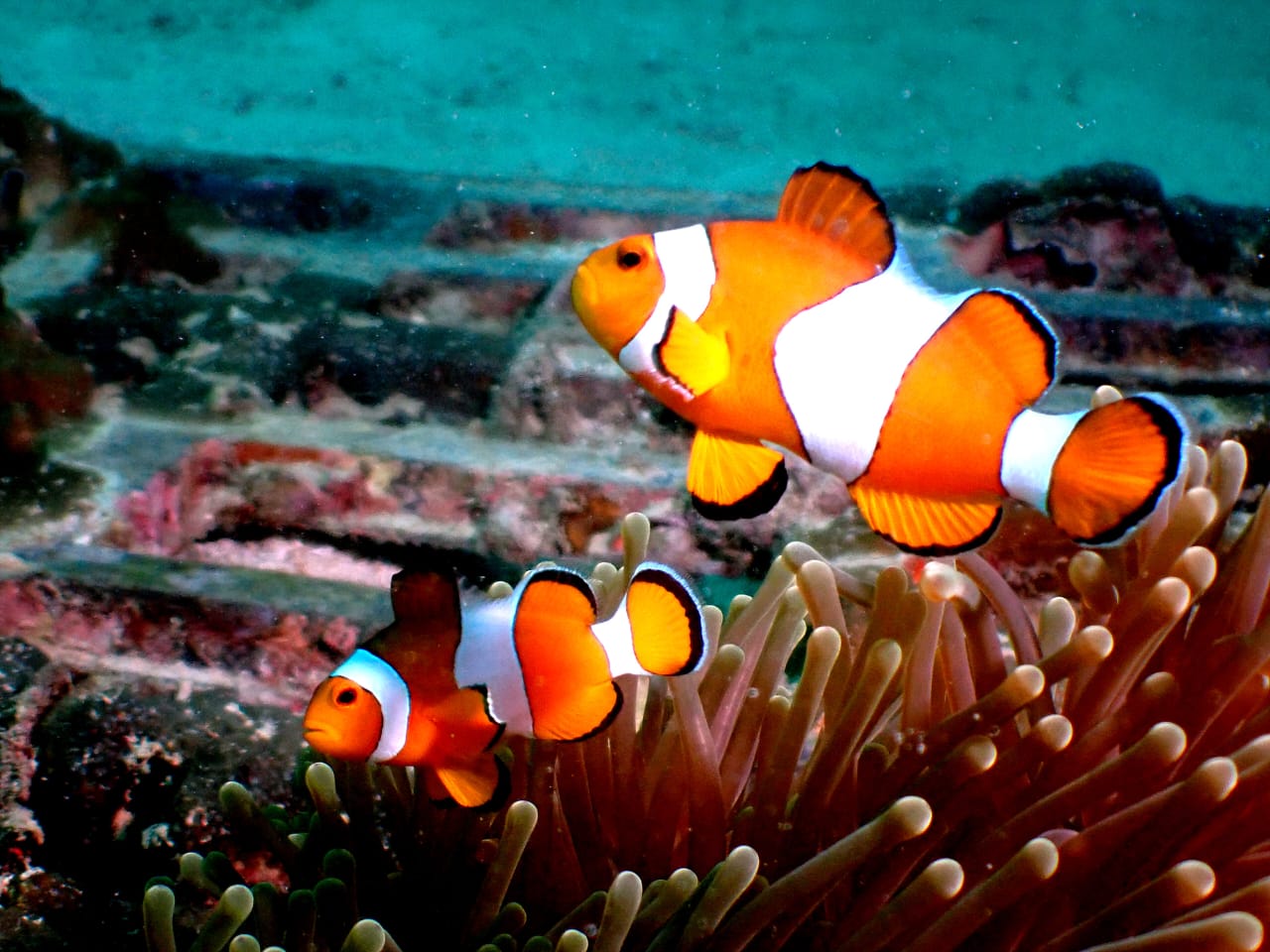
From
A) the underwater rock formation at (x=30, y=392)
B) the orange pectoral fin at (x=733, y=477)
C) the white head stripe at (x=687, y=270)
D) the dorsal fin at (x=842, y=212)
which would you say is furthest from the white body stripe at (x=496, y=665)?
the underwater rock formation at (x=30, y=392)

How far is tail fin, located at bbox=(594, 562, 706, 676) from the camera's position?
0.95 metres

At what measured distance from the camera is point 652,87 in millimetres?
7094

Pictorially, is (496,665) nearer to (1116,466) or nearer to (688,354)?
(688,354)

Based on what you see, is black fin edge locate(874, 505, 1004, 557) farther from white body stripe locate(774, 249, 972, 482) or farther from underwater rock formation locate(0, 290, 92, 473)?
underwater rock formation locate(0, 290, 92, 473)

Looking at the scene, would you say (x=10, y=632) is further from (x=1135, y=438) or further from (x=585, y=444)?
(x=1135, y=438)

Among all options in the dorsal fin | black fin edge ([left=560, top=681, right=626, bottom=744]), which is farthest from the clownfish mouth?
the dorsal fin

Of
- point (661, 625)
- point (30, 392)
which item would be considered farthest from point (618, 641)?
point (30, 392)

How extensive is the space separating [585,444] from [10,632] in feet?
3.90

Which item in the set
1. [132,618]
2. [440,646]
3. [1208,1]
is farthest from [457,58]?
[1208,1]

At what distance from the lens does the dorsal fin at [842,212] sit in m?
0.88

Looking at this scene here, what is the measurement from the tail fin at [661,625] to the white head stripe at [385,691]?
0.22 metres

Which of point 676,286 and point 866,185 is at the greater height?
point 866,185

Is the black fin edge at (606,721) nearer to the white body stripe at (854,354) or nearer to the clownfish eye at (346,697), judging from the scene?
the clownfish eye at (346,697)

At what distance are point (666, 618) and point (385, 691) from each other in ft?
0.98
